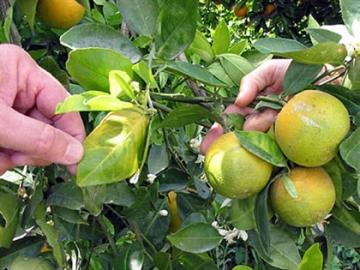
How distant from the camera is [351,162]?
2.18 feet

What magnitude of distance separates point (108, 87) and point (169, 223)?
41 cm

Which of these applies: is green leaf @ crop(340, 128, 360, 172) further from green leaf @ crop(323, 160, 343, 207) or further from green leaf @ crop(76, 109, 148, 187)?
green leaf @ crop(76, 109, 148, 187)

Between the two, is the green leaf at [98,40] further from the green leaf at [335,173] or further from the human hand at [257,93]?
the green leaf at [335,173]

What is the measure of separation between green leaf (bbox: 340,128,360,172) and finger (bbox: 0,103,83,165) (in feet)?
0.84

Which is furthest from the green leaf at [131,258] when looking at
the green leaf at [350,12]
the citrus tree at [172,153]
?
the green leaf at [350,12]

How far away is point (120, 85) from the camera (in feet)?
2.24

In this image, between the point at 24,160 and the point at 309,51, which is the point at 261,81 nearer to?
the point at 309,51

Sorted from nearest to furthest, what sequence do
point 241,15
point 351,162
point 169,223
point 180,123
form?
point 351,162 → point 180,123 → point 169,223 → point 241,15

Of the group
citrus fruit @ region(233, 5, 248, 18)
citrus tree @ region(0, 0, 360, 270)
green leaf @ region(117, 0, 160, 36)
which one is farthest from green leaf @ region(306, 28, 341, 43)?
citrus fruit @ region(233, 5, 248, 18)

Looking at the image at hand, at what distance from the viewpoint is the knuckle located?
0.70 meters

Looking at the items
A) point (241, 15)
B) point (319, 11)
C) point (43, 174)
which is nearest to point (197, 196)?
point (43, 174)

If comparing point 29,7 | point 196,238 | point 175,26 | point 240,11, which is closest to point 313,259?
point 196,238

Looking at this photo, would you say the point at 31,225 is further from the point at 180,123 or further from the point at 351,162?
the point at 351,162

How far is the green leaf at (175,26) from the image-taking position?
0.78 metres
